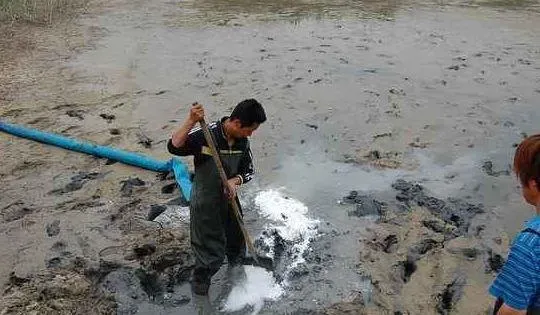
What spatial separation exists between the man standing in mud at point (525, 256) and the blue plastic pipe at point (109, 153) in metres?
3.67

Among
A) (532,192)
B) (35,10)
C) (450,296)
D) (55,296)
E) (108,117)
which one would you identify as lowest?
(450,296)

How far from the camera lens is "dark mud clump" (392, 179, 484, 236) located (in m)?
5.24

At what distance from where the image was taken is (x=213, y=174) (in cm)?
376

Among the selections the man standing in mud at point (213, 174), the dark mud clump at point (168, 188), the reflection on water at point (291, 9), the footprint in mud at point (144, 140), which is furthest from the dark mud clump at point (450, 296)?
the reflection on water at point (291, 9)

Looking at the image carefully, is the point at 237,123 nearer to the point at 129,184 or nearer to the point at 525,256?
the point at 525,256

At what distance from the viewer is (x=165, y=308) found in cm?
408

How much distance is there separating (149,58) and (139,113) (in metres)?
3.20

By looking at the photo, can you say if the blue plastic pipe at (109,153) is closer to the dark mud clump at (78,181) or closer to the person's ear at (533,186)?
the dark mud clump at (78,181)

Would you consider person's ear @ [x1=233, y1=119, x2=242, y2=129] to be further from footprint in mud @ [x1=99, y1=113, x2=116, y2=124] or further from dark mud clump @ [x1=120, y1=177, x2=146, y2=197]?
footprint in mud @ [x1=99, y1=113, x2=116, y2=124]

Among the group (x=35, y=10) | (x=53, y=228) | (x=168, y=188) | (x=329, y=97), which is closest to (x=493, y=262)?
(x=168, y=188)

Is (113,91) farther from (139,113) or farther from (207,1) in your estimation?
(207,1)

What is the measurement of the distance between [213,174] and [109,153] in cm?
290

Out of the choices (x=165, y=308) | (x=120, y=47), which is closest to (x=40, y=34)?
(x=120, y=47)

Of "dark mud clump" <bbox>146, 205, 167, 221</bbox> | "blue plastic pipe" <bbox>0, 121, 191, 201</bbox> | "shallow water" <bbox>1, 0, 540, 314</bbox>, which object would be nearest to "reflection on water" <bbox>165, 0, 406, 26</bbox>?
"shallow water" <bbox>1, 0, 540, 314</bbox>
